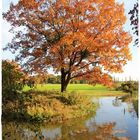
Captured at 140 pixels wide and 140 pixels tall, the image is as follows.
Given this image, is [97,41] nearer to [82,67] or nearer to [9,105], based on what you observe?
[82,67]

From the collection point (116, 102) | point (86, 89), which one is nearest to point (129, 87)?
point (116, 102)

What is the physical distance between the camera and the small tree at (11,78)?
602cm

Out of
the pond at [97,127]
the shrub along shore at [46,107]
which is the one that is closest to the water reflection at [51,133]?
the pond at [97,127]

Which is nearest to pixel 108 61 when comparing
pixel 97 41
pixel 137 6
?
pixel 97 41

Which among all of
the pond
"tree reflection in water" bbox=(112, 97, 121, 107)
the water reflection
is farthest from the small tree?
"tree reflection in water" bbox=(112, 97, 121, 107)

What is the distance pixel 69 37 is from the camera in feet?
21.0

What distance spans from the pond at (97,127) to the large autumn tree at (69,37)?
0.48 m

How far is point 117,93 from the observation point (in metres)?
6.46

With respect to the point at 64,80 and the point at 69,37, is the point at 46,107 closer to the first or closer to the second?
the point at 64,80

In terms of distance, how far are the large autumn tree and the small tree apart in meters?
0.18

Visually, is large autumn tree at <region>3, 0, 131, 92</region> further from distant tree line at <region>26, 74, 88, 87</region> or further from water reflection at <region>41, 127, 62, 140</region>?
water reflection at <region>41, 127, 62, 140</region>

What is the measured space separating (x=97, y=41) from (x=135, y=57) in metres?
0.70

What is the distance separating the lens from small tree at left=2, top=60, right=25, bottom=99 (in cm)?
602

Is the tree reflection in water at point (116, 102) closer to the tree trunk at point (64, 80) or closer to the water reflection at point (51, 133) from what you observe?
the tree trunk at point (64, 80)
